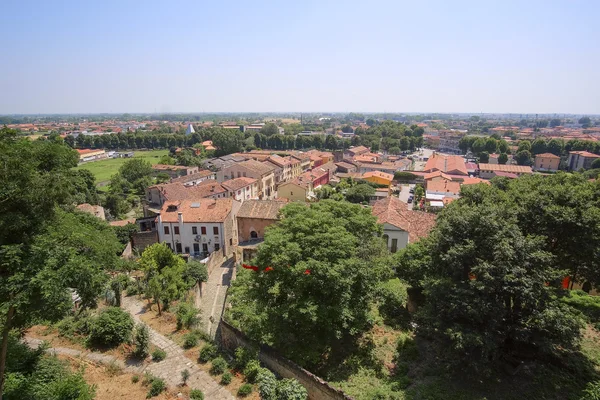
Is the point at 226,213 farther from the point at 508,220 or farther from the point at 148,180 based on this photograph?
the point at 148,180

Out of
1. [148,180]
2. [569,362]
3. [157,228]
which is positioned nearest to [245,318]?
[569,362]

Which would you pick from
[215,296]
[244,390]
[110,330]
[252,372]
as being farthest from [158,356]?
[215,296]

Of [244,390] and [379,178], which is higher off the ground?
[244,390]

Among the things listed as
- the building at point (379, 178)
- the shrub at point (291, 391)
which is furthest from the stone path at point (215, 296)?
the building at point (379, 178)

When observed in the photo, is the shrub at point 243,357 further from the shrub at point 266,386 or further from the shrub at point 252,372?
the shrub at point 266,386

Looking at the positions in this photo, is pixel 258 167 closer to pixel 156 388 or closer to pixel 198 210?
pixel 198 210
